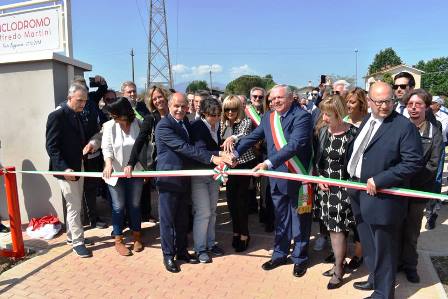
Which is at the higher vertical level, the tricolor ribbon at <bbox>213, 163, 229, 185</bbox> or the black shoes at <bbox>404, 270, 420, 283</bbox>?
the tricolor ribbon at <bbox>213, 163, 229, 185</bbox>

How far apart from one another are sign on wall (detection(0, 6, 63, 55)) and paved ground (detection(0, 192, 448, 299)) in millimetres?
2836

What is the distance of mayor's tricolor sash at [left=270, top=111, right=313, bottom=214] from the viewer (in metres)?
4.09

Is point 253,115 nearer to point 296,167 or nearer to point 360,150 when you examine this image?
point 296,167

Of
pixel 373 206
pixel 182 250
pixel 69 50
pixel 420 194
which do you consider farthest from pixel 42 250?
pixel 420 194

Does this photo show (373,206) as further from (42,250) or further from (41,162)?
(41,162)

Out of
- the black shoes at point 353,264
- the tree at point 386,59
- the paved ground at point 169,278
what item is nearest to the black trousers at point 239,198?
the paved ground at point 169,278

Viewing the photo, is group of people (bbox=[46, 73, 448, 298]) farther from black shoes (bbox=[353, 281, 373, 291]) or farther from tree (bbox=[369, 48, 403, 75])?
tree (bbox=[369, 48, 403, 75])

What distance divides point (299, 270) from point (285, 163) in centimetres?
119

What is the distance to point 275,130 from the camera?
4188 mm

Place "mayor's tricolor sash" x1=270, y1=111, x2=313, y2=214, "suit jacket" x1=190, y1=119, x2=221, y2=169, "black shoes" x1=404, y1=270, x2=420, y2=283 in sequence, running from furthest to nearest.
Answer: "suit jacket" x1=190, y1=119, x2=221, y2=169
"mayor's tricolor sash" x1=270, y1=111, x2=313, y2=214
"black shoes" x1=404, y1=270, x2=420, y2=283

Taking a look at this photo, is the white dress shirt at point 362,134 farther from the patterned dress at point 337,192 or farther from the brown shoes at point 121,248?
the brown shoes at point 121,248

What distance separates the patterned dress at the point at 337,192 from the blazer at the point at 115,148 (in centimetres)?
232

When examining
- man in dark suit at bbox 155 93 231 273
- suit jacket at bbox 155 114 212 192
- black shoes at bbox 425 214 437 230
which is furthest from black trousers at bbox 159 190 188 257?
black shoes at bbox 425 214 437 230

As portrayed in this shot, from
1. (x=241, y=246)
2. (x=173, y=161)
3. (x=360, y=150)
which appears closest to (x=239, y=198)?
(x=241, y=246)
